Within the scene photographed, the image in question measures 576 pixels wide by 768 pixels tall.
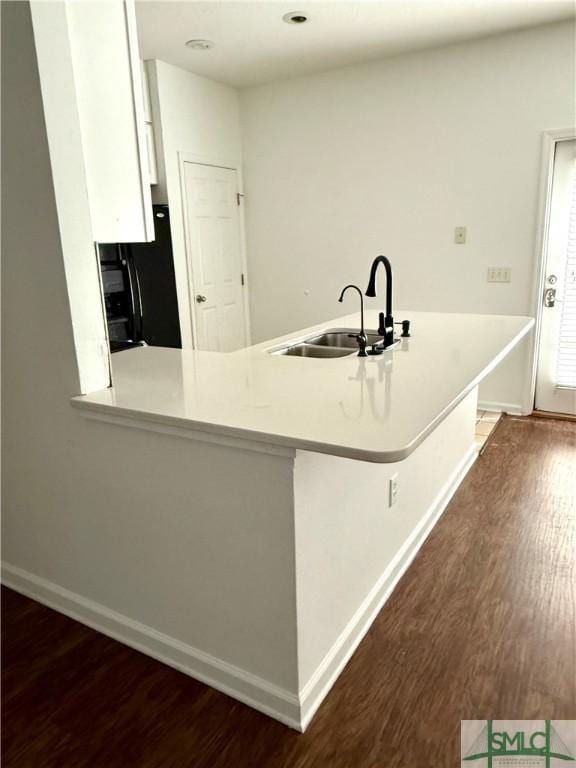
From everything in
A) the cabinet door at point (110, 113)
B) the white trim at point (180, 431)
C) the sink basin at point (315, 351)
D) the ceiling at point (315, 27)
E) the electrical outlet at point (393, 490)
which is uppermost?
the ceiling at point (315, 27)

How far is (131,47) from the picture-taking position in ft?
5.72

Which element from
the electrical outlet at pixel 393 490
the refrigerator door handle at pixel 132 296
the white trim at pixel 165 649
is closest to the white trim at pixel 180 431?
the white trim at pixel 165 649

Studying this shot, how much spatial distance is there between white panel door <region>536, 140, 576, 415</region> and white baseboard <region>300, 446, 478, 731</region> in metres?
1.66

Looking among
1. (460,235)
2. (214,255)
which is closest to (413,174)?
(460,235)

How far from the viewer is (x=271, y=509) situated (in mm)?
1488

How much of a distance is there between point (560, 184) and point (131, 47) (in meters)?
3.03

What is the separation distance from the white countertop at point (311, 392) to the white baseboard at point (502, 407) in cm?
183

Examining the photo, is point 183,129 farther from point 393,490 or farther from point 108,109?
point 393,490

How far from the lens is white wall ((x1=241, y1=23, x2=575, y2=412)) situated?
3693 millimetres

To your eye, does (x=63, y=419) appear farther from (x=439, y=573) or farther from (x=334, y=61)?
(x=334, y=61)

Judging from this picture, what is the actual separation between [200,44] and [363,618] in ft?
11.5

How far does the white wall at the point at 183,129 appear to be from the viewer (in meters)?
4.04

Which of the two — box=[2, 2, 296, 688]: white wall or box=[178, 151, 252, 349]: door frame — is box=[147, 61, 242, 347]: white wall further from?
box=[2, 2, 296, 688]: white wall

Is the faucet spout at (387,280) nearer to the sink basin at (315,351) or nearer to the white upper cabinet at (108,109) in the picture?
the sink basin at (315,351)
